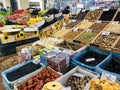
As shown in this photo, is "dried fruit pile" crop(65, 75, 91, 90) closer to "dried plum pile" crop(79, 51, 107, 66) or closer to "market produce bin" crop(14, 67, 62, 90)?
"market produce bin" crop(14, 67, 62, 90)

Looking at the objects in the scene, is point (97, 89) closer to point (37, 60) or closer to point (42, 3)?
point (37, 60)

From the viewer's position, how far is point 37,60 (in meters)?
2.28

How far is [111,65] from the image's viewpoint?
82.1 inches

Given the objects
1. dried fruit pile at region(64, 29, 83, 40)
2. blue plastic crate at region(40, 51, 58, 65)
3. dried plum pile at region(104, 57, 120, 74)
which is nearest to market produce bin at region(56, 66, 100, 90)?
dried plum pile at region(104, 57, 120, 74)

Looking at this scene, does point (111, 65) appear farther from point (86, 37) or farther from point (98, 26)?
point (98, 26)

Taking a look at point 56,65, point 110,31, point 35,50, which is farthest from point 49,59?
point 110,31

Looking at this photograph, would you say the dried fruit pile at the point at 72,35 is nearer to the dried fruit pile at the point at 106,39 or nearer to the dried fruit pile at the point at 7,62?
the dried fruit pile at the point at 106,39

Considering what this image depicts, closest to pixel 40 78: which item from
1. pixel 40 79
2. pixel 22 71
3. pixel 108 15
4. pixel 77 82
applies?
pixel 40 79

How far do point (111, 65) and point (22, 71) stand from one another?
1259 mm

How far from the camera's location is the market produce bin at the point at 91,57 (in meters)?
2.07

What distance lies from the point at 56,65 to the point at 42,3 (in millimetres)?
11394

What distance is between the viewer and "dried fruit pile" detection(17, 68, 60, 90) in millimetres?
1805

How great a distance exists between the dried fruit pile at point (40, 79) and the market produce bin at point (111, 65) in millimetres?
573

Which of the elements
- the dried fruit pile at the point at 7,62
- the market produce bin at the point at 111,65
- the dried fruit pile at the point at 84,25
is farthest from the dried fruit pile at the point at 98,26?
the dried fruit pile at the point at 7,62
